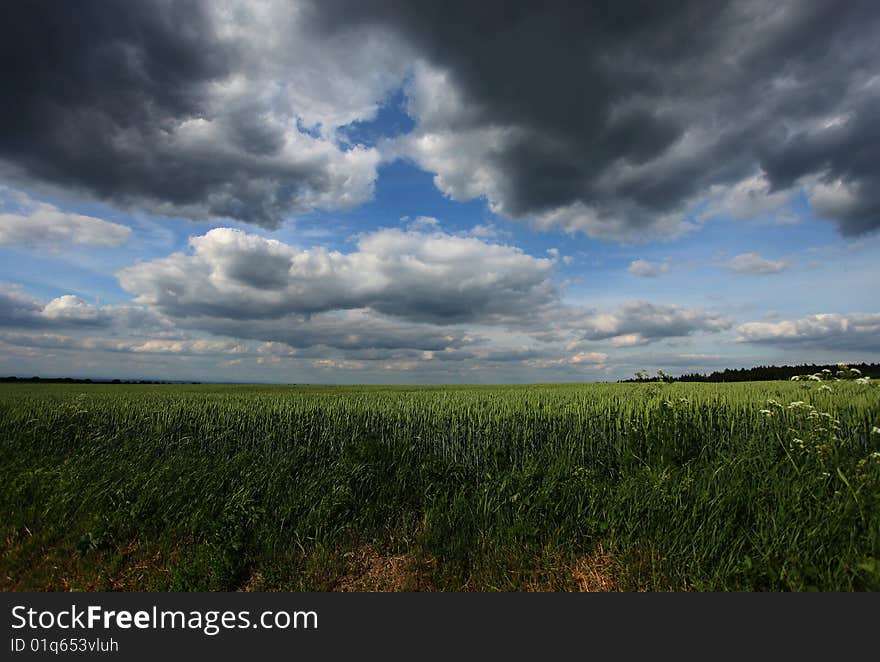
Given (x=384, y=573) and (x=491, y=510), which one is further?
(x=491, y=510)

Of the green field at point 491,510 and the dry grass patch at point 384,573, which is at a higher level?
the green field at point 491,510

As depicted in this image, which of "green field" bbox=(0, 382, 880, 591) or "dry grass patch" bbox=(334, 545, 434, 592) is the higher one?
"green field" bbox=(0, 382, 880, 591)

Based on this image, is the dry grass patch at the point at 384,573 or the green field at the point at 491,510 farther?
the dry grass patch at the point at 384,573

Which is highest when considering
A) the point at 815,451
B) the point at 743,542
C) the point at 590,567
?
the point at 815,451

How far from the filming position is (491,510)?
678 centimetres

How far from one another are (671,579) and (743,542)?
99cm

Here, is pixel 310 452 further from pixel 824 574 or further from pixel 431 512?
pixel 824 574

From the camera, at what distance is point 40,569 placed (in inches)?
256

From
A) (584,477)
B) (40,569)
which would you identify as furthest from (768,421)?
(40,569)

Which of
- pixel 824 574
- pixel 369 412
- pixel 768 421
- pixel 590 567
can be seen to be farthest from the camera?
pixel 369 412

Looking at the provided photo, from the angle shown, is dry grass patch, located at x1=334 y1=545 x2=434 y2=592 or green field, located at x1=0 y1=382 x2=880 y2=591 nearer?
green field, located at x1=0 y1=382 x2=880 y2=591

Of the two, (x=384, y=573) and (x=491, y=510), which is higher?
(x=491, y=510)

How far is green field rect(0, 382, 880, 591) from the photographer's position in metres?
5.46

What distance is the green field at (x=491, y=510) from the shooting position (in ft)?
17.9
